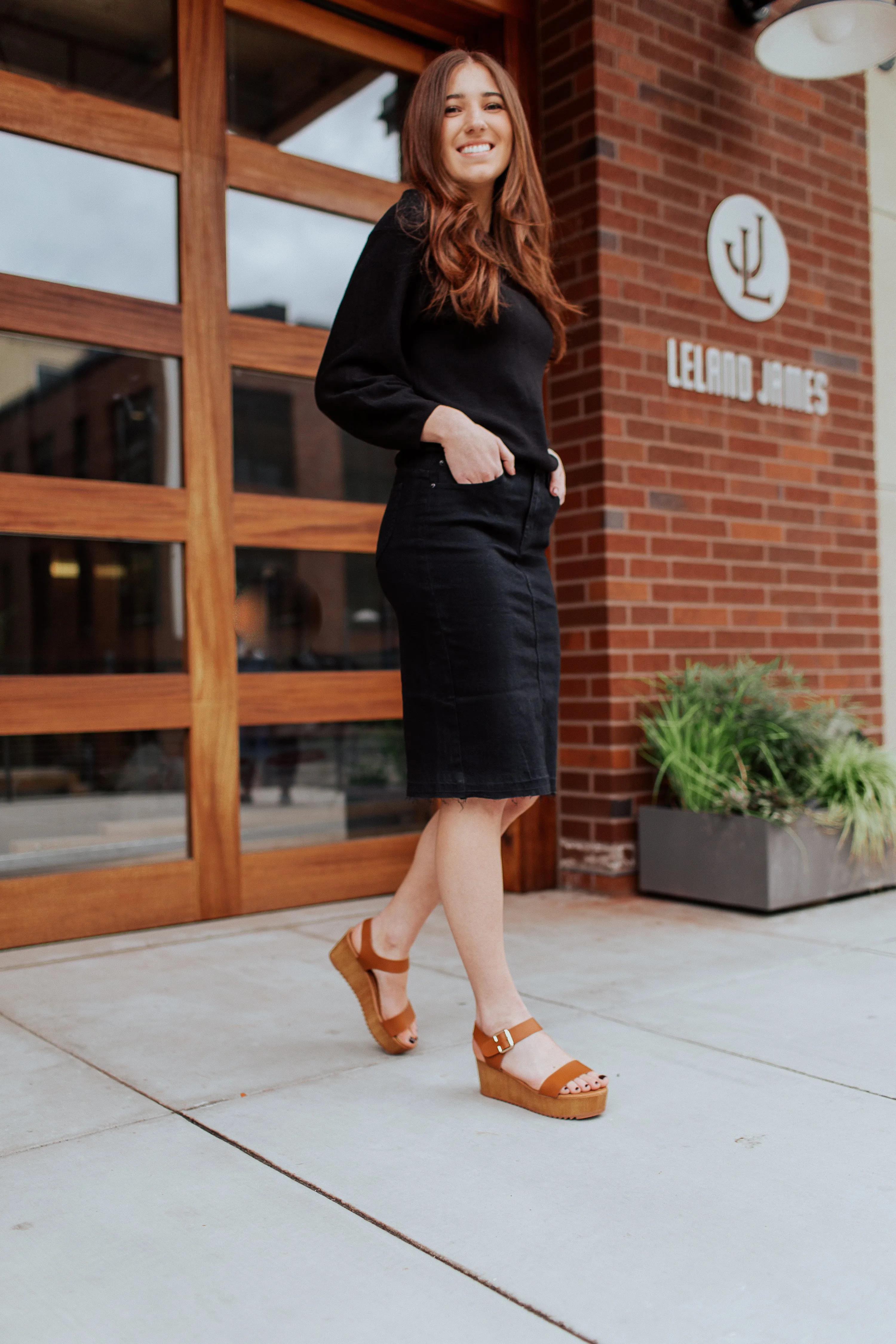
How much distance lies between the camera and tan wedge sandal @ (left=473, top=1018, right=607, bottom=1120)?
1711mm

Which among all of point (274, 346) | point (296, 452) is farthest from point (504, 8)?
point (296, 452)

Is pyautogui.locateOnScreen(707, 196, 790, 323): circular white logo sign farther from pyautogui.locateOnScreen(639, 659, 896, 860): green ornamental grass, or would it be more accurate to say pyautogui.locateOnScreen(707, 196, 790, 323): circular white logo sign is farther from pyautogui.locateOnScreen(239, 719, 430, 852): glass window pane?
pyautogui.locateOnScreen(239, 719, 430, 852): glass window pane

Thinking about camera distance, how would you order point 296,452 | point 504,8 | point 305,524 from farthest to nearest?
1. point 296,452
2. point 504,8
3. point 305,524

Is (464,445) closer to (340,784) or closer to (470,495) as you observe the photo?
(470,495)

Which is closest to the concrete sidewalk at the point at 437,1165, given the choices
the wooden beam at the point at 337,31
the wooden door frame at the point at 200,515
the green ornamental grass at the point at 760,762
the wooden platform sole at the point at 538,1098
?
the wooden platform sole at the point at 538,1098

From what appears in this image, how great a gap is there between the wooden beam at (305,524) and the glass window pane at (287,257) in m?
0.55

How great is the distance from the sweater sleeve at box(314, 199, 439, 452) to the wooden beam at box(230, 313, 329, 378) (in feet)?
4.60

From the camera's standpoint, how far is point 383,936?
6.59 ft

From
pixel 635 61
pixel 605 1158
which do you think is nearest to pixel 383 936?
pixel 605 1158

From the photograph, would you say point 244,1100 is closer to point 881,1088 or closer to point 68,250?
point 881,1088

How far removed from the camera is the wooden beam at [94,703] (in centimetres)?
281

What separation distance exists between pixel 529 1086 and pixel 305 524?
200 centimetres

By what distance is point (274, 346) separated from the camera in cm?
330

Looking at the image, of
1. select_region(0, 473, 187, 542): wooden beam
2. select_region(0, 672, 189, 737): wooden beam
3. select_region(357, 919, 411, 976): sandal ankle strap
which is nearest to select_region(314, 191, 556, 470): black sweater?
select_region(357, 919, 411, 976): sandal ankle strap
